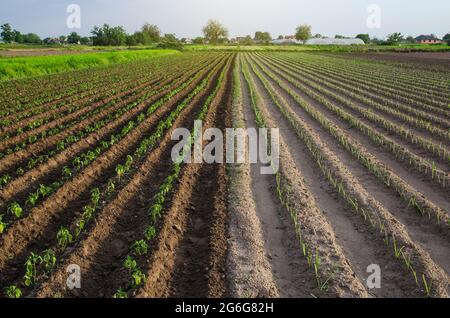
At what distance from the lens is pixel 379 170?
27.4ft

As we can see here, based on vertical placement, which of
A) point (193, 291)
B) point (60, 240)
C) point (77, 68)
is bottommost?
point (193, 291)

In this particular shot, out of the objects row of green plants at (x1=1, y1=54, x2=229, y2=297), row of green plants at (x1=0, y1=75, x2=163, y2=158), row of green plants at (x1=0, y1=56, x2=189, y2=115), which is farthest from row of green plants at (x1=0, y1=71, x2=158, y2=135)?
row of green plants at (x1=1, y1=54, x2=229, y2=297)

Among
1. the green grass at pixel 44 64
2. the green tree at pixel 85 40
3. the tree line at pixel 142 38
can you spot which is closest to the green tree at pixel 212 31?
the tree line at pixel 142 38

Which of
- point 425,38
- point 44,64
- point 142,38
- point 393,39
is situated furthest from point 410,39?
point 44,64

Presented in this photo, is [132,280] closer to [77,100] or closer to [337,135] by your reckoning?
[337,135]

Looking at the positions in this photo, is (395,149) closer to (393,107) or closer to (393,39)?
(393,107)

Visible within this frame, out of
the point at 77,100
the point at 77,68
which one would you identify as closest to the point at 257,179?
the point at 77,100

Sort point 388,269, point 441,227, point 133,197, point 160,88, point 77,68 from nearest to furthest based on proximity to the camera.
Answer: point 388,269
point 441,227
point 133,197
point 160,88
point 77,68

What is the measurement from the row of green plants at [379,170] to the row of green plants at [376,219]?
723 mm

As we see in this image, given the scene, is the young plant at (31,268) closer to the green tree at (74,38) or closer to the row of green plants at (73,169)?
the row of green plants at (73,169)

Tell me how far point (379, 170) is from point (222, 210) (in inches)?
149

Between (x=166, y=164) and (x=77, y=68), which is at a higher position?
(x=77, y=68)

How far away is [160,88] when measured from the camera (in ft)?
67.2

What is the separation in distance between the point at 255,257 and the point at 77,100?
13247 mm
